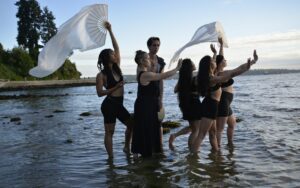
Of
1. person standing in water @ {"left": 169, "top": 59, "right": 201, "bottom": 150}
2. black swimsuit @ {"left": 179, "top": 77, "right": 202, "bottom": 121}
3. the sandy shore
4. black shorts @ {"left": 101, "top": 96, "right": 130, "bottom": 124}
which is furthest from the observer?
the sandy shore

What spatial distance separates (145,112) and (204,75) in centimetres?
138

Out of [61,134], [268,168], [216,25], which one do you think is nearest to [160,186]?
[268,168]

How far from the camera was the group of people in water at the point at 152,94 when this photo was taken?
747 cm

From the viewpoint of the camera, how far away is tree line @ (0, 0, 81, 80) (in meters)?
76.7

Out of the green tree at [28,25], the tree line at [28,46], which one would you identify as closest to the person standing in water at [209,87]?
the tree line at [28,46]

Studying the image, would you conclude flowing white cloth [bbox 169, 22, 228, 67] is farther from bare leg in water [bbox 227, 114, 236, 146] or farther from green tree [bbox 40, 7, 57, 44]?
green tree [bbox 40, 7, 57, 44]

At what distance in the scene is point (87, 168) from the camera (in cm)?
783

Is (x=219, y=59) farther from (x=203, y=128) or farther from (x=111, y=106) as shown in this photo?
(x=111, y=106)

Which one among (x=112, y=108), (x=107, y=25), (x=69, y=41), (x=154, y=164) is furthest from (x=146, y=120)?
(x=69, y=41)

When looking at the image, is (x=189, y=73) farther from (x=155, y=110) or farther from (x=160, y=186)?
(x=160, y=186)

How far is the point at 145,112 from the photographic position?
7.64 m

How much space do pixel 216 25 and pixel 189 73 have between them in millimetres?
1322

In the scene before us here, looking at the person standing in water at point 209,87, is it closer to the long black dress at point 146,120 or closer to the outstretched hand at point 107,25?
the long black dress at point 146,120

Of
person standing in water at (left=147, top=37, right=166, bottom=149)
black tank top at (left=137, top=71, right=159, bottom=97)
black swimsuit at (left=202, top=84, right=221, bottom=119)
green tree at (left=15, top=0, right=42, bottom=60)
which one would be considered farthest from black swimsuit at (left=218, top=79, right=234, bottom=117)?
green tree at (left=15, top=0, right=42, bottom=60)
